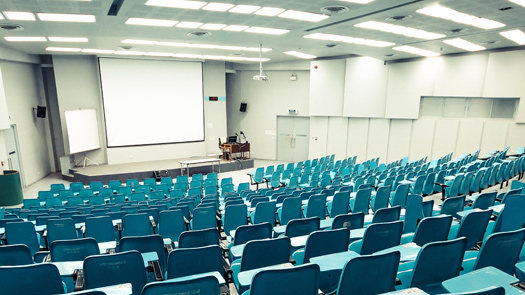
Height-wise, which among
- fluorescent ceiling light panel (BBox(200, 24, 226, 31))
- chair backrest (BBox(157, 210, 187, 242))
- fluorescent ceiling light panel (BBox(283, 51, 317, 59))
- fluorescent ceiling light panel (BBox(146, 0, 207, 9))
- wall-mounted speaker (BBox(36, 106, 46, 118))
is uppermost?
fluorescent ceiling light panel (BBox(283, 51, 317, 59))

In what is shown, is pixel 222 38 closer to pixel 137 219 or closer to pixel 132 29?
pixel 132 29

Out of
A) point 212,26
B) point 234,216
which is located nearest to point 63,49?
point 212,26

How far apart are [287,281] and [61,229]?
13.2ft

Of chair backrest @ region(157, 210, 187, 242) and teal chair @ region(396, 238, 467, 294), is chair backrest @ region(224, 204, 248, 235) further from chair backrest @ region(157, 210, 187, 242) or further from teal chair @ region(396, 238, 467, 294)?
teal chair @ region(396, 238, 467, 294)

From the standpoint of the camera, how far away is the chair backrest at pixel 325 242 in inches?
120

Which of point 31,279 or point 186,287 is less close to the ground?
point 186,287

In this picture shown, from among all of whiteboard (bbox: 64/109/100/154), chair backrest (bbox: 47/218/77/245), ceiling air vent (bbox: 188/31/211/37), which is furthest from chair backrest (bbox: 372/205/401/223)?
whiteboard (bbox: 64/109/100/154)

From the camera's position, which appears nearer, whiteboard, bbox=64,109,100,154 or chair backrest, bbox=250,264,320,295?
chair backrest, bbox=250,264,320,295

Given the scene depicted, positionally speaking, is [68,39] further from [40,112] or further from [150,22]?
[40,112]

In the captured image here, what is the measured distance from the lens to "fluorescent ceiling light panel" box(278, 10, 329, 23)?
7.10m

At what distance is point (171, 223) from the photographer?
4.92m

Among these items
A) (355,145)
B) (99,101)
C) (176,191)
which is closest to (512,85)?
(355,145)

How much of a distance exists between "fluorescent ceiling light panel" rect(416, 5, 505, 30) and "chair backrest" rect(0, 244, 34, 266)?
8099 mm

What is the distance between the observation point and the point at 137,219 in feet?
15.5
